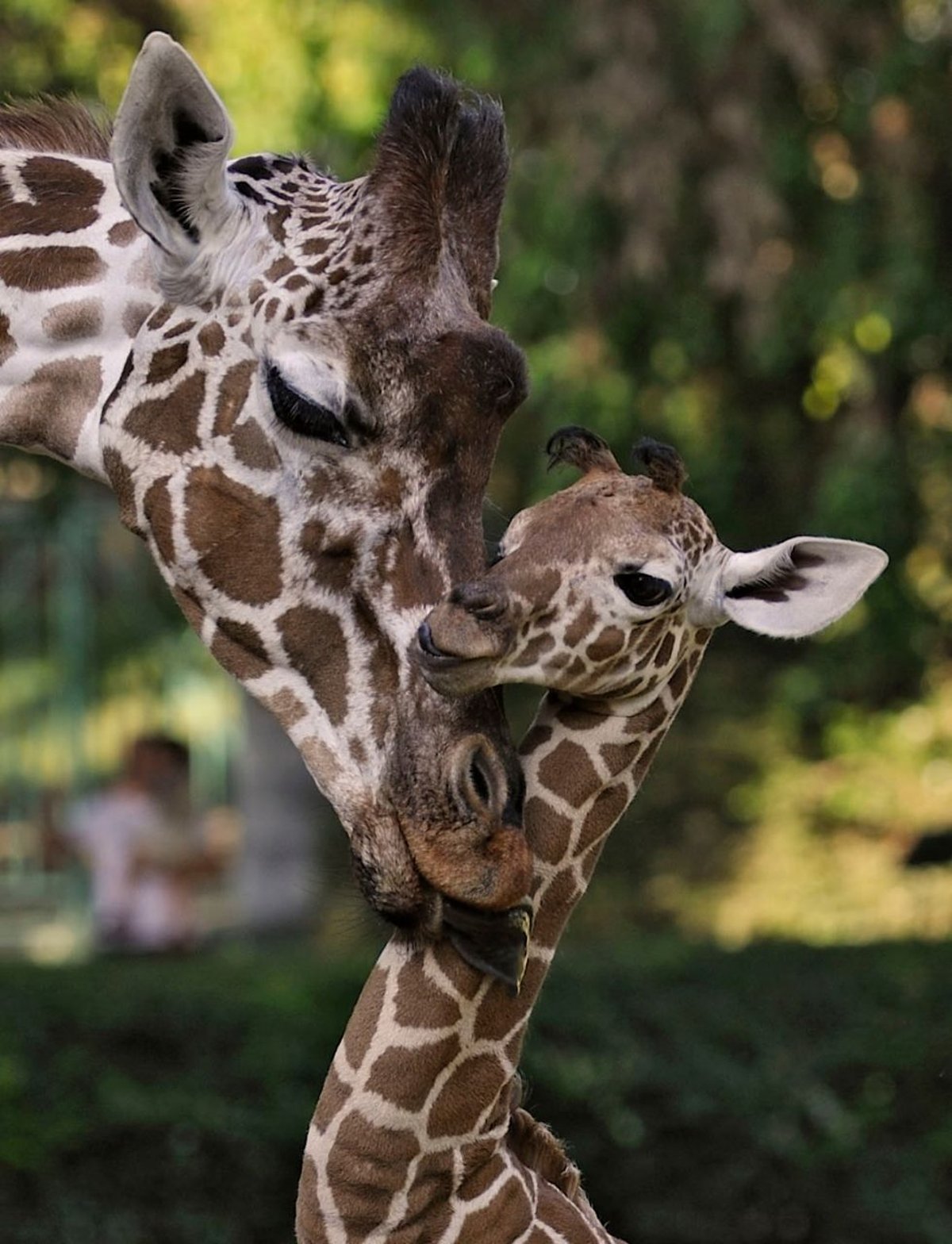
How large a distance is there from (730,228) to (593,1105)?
368cm

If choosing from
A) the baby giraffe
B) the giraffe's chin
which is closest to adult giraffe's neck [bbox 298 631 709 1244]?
the baby giraffe

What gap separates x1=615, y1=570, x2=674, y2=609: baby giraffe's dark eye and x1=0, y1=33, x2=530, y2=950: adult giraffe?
257 mm

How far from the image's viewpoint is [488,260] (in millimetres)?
3445

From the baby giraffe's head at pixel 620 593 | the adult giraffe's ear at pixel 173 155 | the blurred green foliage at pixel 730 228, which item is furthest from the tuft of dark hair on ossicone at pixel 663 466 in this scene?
the blurred green foliage at pixel 730 228

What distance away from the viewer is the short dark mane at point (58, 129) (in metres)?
3.88

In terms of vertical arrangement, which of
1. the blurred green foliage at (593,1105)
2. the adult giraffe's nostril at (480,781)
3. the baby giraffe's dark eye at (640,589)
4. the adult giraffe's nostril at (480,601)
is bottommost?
the blurred green foliage at (593,1105)

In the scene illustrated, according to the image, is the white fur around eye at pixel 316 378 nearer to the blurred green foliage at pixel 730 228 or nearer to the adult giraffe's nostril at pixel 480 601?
the adult giraffe's nostril at pixel 480 601

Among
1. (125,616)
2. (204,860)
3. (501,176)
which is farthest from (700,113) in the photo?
(125,616)

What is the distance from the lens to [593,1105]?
24.2ft

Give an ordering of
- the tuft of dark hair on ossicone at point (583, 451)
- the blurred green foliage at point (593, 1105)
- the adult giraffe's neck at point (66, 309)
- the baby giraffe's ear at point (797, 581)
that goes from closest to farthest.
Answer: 1. the baby giraffe's ear at point (797, 581)
2. the tuft of dark hair on ossicone at point (583, 451)
3. the adult giraffe's neck at point (66, 309)
4. the blurred green foliage at point (593, 1105)

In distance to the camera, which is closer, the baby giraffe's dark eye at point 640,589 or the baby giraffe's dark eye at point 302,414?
the baby giraffe's dark eye at point 640,589

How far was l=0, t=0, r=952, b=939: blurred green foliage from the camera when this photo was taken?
8875 mm

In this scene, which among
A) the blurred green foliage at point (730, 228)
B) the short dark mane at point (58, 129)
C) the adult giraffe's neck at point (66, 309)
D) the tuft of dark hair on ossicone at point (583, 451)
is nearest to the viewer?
the tuft of dark hair on ossicone at point (583, 451)

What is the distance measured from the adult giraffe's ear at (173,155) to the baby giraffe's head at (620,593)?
0.72 metres
